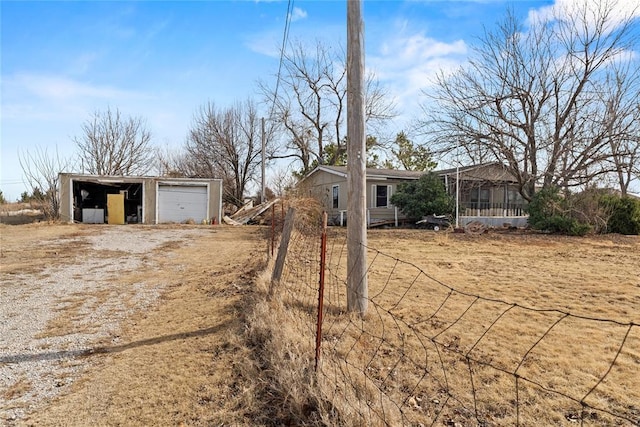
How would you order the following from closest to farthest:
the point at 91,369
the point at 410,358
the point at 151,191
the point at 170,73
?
the point at 91,369 → the point at 410,358 → the point at 170,73 → the point at 151,191

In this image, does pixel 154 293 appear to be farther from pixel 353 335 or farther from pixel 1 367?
pixel 353 335

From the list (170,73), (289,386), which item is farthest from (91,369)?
(170,73)

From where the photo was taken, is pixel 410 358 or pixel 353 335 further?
pixel 353 335

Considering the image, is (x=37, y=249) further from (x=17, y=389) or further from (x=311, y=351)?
(x=311, y=351)

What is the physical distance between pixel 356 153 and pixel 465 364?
2302 mm

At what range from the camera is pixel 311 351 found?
3121mm

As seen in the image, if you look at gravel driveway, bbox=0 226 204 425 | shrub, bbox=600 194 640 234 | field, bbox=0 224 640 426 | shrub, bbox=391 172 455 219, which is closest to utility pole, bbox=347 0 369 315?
field, bbox=0 224 640 426

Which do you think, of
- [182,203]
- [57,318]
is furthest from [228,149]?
[57,318]

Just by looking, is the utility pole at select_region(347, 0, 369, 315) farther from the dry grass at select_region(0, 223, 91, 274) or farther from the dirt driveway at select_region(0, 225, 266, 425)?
the dry grass at select_region(0, 223, 91, 274)

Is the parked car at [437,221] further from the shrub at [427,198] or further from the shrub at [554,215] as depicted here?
the shrub at [554,215]

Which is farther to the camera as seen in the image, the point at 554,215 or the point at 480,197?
the point at 480,197

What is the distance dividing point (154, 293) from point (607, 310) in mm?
6145

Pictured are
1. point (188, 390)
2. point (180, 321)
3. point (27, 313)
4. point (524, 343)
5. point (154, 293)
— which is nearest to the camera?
point (188, 390)

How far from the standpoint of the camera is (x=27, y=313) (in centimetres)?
468
